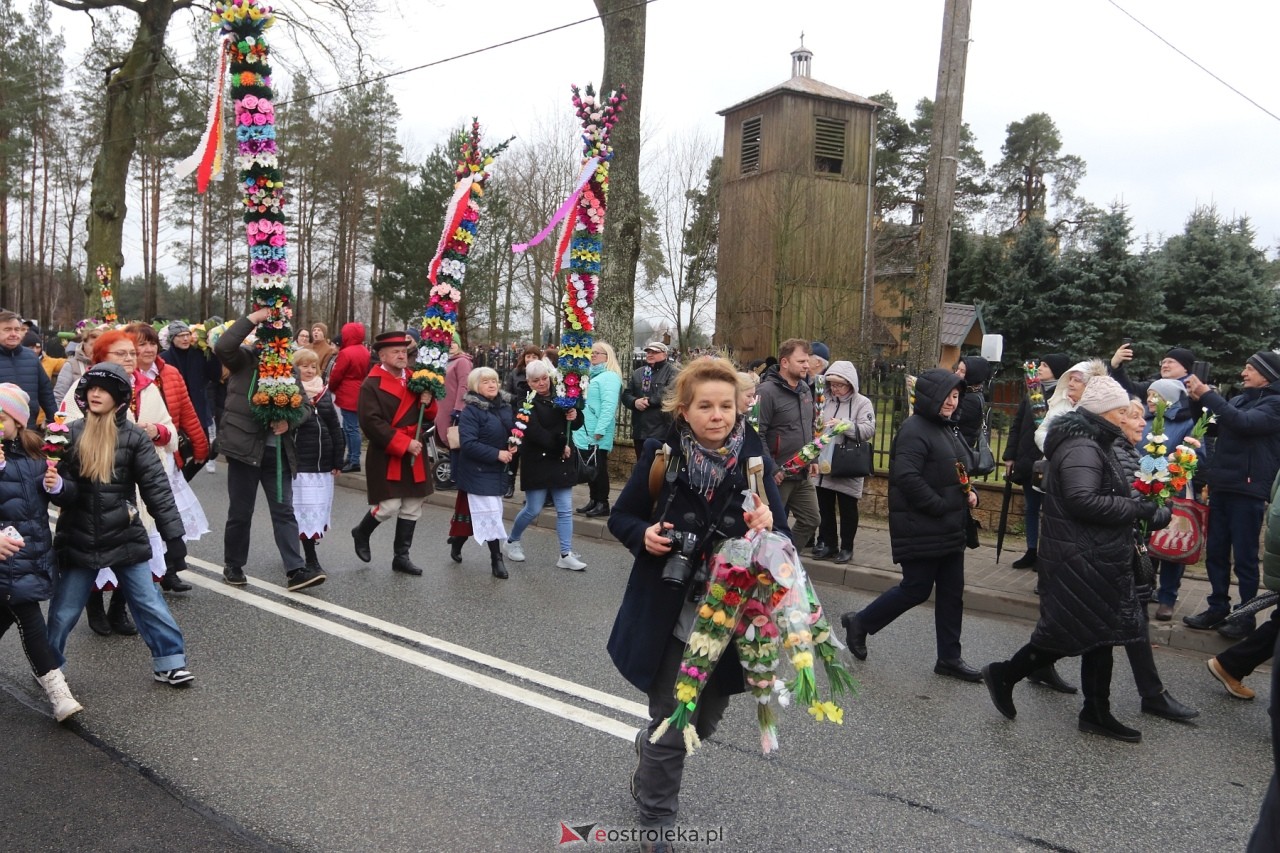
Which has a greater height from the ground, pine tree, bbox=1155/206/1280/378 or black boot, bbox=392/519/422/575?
pine tree, bbox=1155/206/1280/378

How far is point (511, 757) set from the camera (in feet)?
13.2

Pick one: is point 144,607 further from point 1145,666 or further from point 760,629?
point 1145,666

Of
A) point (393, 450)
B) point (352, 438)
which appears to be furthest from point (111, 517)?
point (352, 438)

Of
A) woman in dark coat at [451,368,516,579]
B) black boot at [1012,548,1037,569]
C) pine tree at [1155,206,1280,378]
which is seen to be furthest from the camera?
pine tree at [1155,206,1280,378]

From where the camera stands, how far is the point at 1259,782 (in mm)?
4133

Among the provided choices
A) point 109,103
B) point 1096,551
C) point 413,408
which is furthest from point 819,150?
point 1096,551

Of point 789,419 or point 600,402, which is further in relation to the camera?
point 600,402

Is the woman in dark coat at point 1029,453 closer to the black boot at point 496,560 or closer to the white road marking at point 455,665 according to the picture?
the black boot at point 496,560

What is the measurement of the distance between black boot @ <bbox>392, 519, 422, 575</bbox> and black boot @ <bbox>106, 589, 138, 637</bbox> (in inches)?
84.6

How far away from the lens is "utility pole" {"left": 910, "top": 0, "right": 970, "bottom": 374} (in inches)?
364

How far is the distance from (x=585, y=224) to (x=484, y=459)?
3.30 m

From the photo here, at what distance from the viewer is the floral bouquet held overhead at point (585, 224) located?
9.48m

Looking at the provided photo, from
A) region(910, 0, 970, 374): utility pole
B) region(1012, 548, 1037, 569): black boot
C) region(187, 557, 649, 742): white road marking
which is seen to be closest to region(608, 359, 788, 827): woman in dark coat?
region(187, 557, 649, 742): white road marking

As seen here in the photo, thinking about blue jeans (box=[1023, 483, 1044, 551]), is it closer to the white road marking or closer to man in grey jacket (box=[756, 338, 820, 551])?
man in grey jacket (box=[756, 338, 820, 551])
